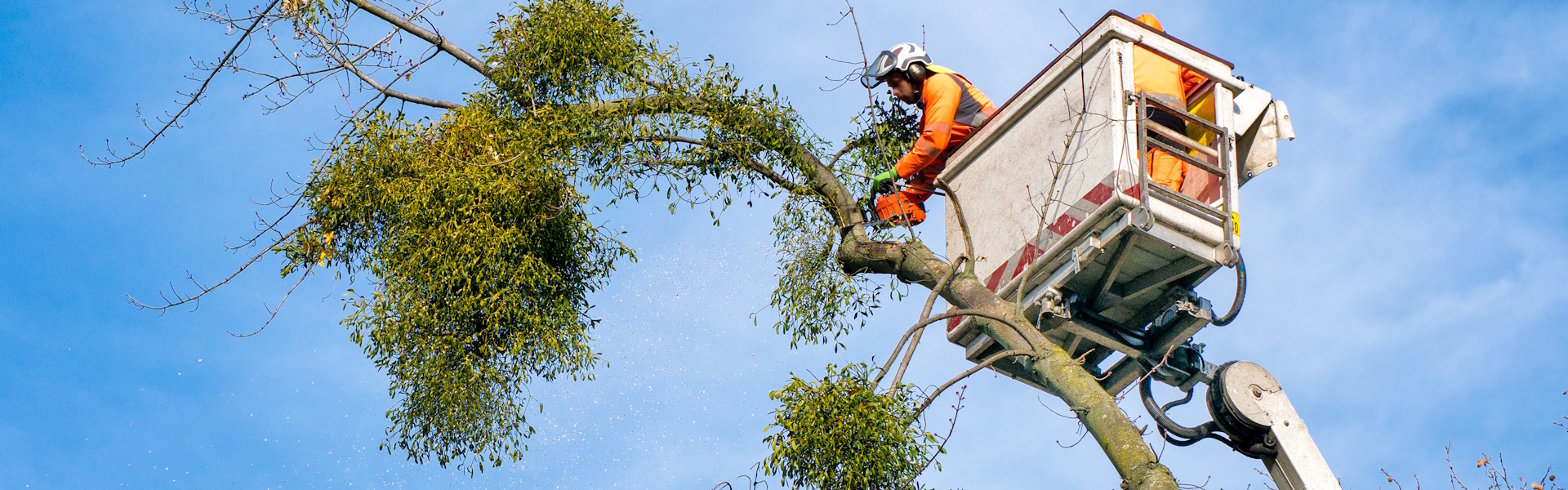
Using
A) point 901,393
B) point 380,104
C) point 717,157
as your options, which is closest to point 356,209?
point 380,104

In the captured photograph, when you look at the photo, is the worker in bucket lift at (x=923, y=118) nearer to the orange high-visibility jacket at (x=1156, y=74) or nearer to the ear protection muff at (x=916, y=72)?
the ear protection muff at (x=916, y=72)

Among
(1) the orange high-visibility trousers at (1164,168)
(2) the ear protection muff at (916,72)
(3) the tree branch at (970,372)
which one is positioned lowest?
(3) the tree branch at (970,372)

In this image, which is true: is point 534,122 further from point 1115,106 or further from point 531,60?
point 1115,106

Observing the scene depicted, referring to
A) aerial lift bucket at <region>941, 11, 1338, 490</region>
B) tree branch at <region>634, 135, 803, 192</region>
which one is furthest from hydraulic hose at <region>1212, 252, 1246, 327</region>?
tree branch at <region>634, 135, 803, 192</region>

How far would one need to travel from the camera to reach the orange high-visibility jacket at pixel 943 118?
37.6ft

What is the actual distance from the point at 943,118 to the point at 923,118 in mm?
286

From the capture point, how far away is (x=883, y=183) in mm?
11812

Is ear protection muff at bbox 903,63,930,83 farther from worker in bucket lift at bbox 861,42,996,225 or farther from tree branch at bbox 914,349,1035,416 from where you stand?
tree branch at bbox 914,349,1035,416

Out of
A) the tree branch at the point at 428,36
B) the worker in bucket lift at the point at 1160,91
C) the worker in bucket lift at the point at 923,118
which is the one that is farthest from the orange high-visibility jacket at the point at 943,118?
the tree branch at the point at 428,36

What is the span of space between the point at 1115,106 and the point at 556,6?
3.67 m

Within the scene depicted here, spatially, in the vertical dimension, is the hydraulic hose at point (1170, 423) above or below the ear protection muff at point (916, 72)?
below

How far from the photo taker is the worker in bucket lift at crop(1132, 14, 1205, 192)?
1020 centimetres

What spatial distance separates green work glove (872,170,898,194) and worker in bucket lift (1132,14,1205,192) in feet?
6.10

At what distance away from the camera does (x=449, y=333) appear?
10.9m
